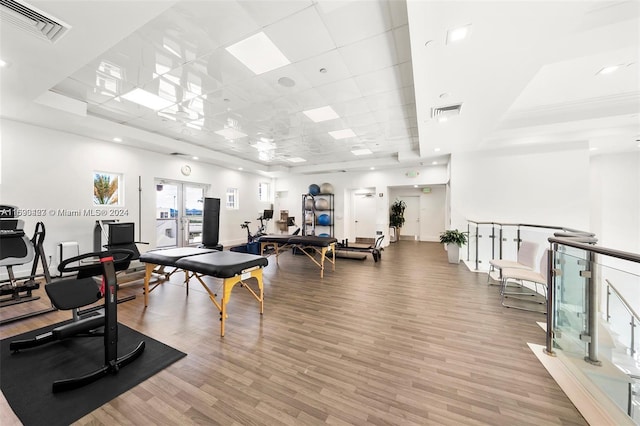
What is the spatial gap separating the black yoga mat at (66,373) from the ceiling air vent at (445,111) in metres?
4.84

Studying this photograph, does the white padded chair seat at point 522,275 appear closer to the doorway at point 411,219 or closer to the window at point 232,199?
the doorway at point 411,219

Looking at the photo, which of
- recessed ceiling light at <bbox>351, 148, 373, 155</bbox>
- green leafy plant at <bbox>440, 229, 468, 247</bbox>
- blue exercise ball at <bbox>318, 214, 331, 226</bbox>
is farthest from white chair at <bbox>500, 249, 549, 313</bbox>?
blue exercise ball at <bbox>318, 214, 331, 226</bbox>

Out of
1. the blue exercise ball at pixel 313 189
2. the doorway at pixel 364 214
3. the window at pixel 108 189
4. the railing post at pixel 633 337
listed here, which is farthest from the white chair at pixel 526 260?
the window at pixel 108 189

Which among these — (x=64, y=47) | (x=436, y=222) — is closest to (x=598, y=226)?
(x=436, y=222)

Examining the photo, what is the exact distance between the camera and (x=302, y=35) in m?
2.52

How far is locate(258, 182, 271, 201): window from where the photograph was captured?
10435 millimetres

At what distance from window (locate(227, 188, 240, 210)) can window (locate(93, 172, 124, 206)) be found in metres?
3.33

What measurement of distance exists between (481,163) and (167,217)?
9.32m

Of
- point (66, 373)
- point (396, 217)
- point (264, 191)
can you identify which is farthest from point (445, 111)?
point (264, 191)

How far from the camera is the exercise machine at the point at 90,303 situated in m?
1.82

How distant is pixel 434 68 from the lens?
107 inches

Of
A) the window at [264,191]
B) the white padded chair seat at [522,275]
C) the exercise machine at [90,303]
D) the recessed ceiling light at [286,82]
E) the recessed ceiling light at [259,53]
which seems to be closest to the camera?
the exercise machine at [90,303]

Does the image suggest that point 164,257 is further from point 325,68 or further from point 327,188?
point 327,188

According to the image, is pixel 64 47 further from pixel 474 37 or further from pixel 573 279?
pixel 573 279
